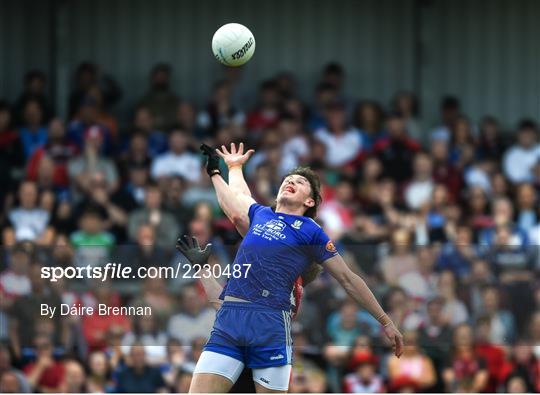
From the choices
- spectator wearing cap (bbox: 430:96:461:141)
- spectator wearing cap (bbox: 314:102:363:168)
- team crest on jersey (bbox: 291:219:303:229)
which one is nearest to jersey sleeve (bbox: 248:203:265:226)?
team crest on jersey (bbox: 291:219:303:229)

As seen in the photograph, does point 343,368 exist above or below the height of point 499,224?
below

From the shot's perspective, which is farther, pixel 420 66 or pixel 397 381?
pixel 420 66

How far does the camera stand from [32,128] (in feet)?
51.0

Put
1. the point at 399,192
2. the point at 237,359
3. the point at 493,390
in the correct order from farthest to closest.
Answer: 1. the point at 399,192
2. the point at 493,390
3. the point at 237,359

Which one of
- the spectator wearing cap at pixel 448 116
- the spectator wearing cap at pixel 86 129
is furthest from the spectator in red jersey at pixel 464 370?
the spectator wearing cap at pixel 86 129

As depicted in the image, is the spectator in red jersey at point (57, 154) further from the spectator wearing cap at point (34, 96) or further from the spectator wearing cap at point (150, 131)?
the spectator wearing cap at point (150, 131)

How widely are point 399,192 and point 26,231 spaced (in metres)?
4.00

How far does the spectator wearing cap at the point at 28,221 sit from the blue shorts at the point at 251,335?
5456 mm

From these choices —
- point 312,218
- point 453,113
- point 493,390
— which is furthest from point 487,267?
point 453,113

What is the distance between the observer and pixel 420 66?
17797 mm

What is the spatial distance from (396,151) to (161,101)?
2.79m

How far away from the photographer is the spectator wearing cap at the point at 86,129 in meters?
15.4

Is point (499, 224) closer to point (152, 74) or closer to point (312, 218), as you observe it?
point (152, 74)

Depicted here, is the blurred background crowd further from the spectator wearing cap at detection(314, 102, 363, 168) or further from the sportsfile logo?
the sportsfile logo
